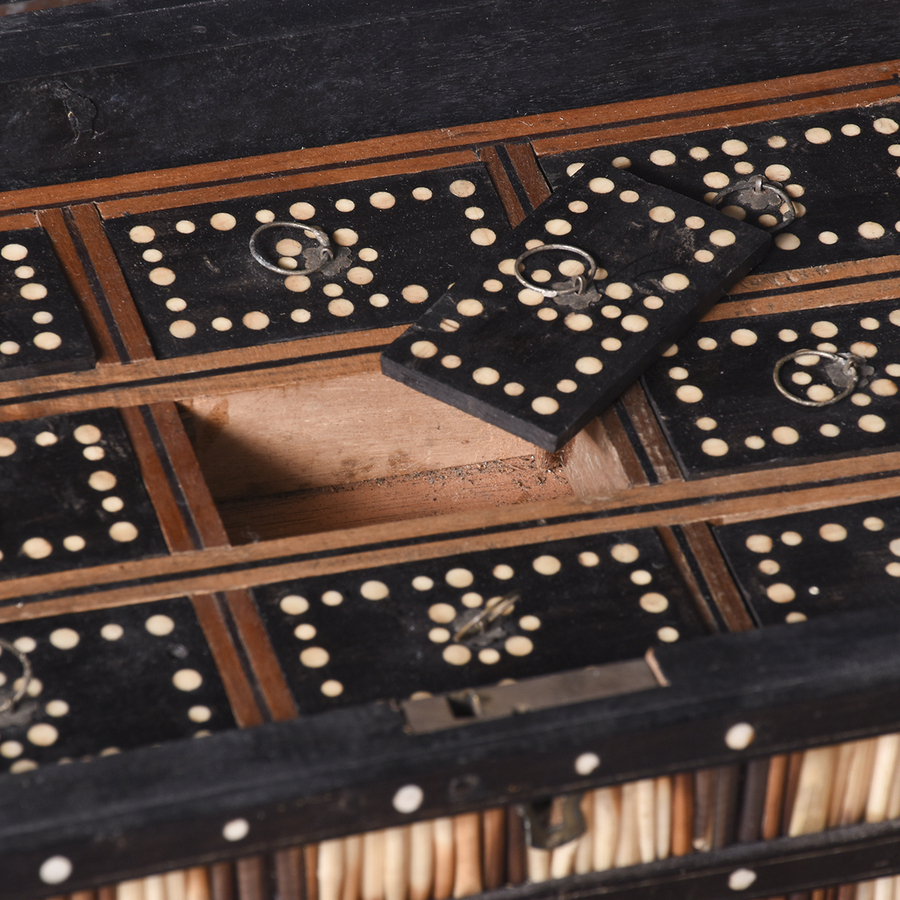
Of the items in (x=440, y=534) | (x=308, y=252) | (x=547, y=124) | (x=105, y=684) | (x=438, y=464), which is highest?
(x=547, y=124)

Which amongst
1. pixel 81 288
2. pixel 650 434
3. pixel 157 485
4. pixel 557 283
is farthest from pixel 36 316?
pixel 650 434

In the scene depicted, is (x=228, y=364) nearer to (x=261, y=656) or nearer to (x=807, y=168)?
(x=261, y=656)

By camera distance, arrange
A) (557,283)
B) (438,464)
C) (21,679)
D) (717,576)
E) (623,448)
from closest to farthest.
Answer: (21,679)
(717,576)
(623,448)
(557,283)
(438,464)

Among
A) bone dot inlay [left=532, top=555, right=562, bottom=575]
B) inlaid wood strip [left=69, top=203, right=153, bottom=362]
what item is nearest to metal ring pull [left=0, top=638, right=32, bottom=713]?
inlaid wood strip [left=69, top=203, right=153, bottom=362]

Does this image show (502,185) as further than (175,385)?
Yes

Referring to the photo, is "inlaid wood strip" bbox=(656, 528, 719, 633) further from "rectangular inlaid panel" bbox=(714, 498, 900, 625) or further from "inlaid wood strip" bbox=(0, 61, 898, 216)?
"inlaid wood strip" bbox=(0, 61, 898, 216)

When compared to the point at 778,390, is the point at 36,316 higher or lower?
higher

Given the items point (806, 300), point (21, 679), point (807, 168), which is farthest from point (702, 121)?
point (21, 679)

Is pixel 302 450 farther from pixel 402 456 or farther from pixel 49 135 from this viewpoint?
pixel 49 135

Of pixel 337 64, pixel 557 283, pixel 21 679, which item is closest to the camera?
pixel 21 679

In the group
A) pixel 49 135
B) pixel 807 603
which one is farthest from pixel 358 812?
pixel 49 135
